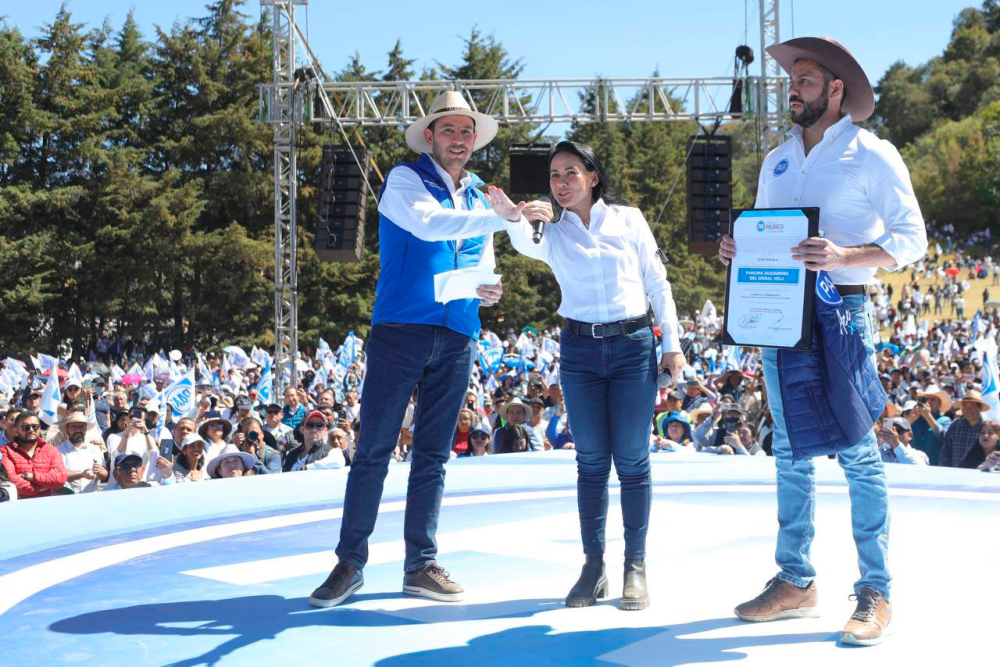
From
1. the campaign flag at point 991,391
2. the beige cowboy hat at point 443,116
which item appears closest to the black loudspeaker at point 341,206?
the campaign flag at point 991,391

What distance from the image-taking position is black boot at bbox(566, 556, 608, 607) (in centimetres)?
388

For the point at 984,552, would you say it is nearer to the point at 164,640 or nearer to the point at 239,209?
the point at 164,640

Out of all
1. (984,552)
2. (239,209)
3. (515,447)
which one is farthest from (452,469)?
(239,209)

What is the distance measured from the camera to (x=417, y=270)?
4.07 metres

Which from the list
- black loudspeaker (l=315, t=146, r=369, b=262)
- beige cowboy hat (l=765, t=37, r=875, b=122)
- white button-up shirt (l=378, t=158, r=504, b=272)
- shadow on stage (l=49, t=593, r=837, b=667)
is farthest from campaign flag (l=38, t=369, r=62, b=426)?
beige cowboy hat (l=765, t=37, r=875, b=122)

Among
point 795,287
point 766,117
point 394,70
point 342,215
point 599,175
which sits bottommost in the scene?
point 795,287

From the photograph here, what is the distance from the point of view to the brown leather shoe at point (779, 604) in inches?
143

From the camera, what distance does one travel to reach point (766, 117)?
16.9 metres

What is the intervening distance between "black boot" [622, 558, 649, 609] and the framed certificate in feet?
3.02

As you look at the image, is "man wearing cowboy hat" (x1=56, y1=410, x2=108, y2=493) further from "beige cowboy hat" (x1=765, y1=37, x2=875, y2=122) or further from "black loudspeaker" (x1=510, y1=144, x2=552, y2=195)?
"black loudspeaker" (x1=510, y1=144, x2=552, y2=195)

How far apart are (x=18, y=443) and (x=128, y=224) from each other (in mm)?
29098

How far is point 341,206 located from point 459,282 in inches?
557

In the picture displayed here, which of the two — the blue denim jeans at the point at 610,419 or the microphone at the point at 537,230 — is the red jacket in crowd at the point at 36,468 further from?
the microphone at the point at 537,230

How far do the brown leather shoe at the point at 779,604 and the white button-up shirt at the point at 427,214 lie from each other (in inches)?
59.5
